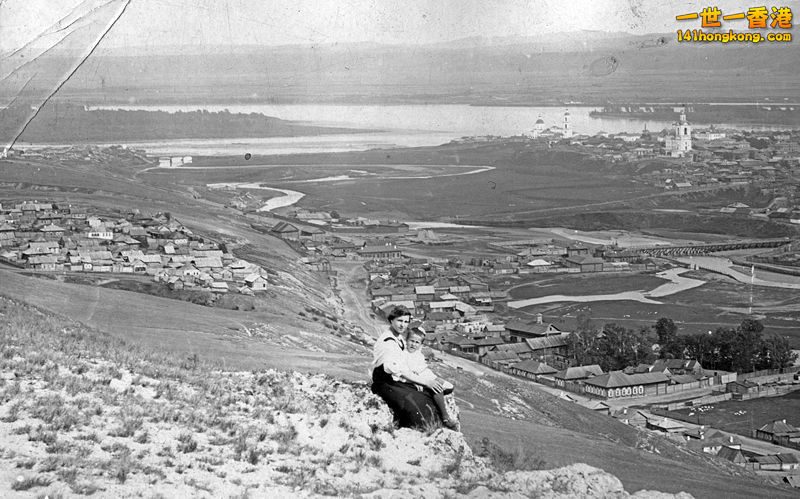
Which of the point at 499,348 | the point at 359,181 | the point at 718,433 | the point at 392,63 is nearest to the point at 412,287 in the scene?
the point at 499,348

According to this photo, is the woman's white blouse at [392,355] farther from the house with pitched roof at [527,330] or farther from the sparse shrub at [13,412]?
the house with pitched roof at [527,330]

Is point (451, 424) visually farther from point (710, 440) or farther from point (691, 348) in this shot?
point (691, 348)

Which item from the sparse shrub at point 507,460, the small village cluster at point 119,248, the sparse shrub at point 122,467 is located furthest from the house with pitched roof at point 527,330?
the sparse shrub at point 122,467

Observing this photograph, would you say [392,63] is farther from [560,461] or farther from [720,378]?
[560,461]

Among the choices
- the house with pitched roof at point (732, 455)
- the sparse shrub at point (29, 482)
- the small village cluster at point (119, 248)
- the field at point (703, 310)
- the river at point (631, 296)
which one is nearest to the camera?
the sparse shrub at point (29, 482)

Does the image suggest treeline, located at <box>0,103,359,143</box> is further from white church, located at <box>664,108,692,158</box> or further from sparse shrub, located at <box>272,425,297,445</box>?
sparse shrub, located at <box>272,425,297,445</box>
